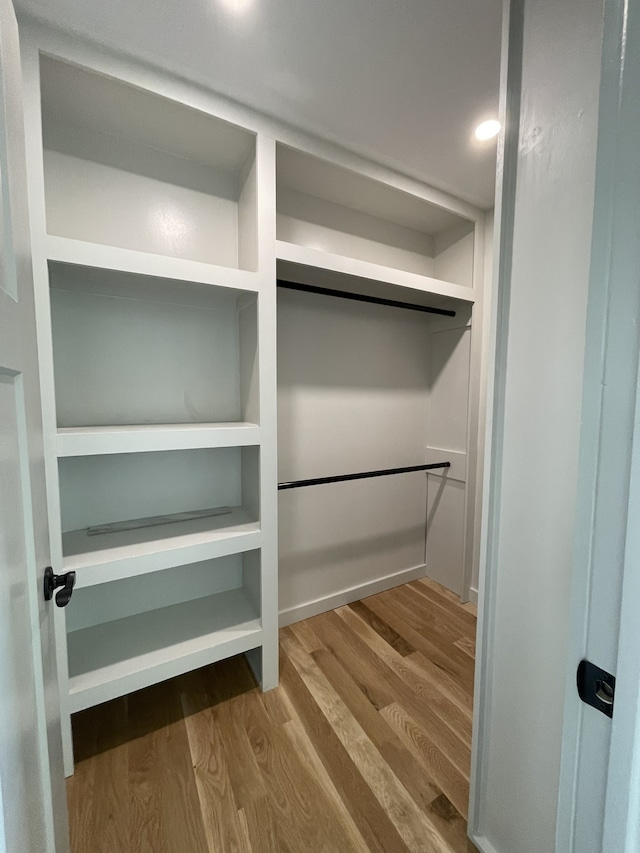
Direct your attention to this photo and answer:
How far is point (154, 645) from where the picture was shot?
144 cm

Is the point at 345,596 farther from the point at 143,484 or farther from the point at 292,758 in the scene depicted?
the point at 143,484

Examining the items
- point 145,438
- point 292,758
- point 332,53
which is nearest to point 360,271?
point 332,53

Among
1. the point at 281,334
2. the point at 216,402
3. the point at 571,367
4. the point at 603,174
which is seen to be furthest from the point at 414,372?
the point at 603,174

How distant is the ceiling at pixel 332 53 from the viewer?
102 cm

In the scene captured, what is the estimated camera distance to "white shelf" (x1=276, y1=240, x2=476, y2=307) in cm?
151

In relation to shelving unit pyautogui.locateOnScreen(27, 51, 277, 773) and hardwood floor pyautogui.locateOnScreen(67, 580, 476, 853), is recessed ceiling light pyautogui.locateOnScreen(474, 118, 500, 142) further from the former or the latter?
hardwood floor pyautogui.locateOnScreen(67, 580, 476, 853)

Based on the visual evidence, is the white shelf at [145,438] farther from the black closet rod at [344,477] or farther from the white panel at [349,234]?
the white panel at [349,234]

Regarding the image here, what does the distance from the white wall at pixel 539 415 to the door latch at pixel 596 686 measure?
1.27ft

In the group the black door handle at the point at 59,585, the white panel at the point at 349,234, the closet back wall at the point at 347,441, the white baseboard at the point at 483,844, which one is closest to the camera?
the black door handle at the point at 59,585

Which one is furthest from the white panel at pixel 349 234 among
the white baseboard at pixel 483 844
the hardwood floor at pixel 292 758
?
the white baseboard at pixel 483 844

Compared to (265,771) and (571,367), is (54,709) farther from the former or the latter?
(571,367)

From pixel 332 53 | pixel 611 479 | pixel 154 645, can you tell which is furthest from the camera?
pixel 154 645

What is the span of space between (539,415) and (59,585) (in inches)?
48.8

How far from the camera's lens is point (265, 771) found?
1.24 meters
